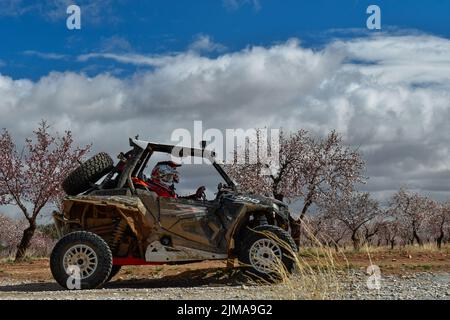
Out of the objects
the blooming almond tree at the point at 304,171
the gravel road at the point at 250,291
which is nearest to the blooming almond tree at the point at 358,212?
the blooming almond tree at the point at 304,171

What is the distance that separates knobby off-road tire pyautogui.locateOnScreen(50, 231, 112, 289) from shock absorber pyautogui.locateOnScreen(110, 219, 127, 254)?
1.77 feet

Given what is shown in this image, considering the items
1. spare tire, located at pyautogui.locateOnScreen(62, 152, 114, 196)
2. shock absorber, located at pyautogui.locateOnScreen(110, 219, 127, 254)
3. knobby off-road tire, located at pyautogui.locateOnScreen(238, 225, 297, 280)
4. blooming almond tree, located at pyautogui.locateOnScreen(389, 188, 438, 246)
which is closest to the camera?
knobby off-road tire, located at pyautogui.locateOnScreen(238, 225, 297, 280)

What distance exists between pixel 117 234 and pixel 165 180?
130 cm

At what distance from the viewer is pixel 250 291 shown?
10.2 metres

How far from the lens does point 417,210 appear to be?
2272 inches

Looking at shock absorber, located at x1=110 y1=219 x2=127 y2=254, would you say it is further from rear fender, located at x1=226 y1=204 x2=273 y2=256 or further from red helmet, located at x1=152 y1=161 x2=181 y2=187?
rear fender, located at x1=226 y1=204 x2=273 y2=256

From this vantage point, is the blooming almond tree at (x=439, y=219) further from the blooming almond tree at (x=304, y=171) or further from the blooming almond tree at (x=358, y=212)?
the blooming almond tree at (x=304, y=171)

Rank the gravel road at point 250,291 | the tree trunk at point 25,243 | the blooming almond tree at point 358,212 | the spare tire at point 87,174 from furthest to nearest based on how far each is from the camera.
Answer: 1. the blooming almond tree at point 358,212
2. the tree trunk at point 25,243
3. the spare tire at point 87,174
4. the gravel road at point 250,291

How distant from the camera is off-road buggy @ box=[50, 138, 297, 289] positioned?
37.9 feet

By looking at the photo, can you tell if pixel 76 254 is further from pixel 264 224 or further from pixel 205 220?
pixel 264 224

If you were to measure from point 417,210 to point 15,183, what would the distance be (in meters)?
39.8

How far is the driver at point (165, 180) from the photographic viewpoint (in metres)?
12.3

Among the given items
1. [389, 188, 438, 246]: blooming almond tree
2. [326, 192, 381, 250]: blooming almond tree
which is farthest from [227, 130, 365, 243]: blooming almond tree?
[389, 188, 438, 246]: blooming almond tree

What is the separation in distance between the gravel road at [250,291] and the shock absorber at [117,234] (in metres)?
0.74
